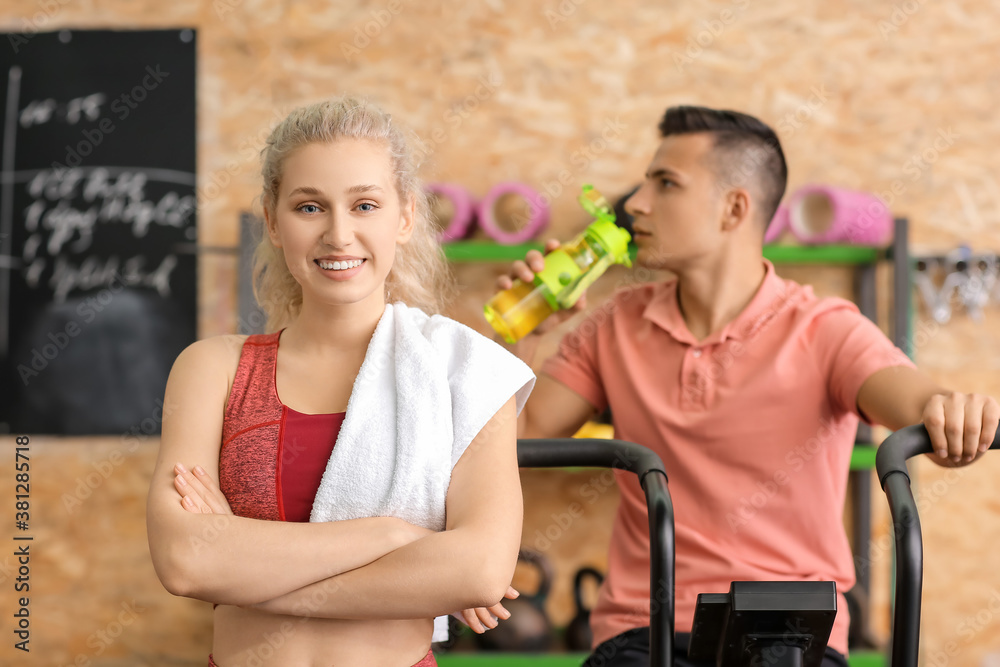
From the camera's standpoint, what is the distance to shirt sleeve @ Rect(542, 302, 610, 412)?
59.9 inches

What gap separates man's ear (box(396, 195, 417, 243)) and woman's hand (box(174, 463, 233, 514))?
37 centimetres

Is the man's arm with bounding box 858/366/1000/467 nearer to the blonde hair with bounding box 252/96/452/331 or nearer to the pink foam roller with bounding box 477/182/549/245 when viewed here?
the blonde hair with bounding box 252/96/452/331

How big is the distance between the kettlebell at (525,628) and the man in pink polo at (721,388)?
2.01 ft

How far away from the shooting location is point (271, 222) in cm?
110

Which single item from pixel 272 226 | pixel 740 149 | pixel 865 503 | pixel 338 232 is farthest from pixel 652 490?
pixel 865 503

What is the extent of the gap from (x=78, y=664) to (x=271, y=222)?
1.88m

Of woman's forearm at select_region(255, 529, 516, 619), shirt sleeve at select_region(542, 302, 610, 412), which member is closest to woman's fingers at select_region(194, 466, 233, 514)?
woman's forearm at select_region(255, 529, 516, 619)

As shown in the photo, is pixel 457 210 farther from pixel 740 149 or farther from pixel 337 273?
pixel 337 273

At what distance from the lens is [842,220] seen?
6.96 ft

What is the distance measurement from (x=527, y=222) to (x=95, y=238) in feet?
4.02

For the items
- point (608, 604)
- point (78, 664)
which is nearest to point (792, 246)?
point (608, 604)

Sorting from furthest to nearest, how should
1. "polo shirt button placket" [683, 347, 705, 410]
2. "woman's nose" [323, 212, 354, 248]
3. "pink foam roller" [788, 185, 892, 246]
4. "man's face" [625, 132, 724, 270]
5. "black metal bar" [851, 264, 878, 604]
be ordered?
1. "black metal bar" [851, 264, 878, 604]
2. "pink foam roller" [788, 185, 892, 246]
3. "man's face" [625, 132, 724, 270]
4. "polo shirt button placket" [683, 347, 705, 410]
5. "woman's nose" [323, 212, 354, 248]

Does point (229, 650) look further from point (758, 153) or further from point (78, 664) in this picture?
point (78, 664)

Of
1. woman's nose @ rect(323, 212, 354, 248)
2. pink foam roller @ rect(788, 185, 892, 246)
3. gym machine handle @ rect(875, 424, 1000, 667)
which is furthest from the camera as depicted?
pink foam roller @ rect(788, 185, 892, 246)
